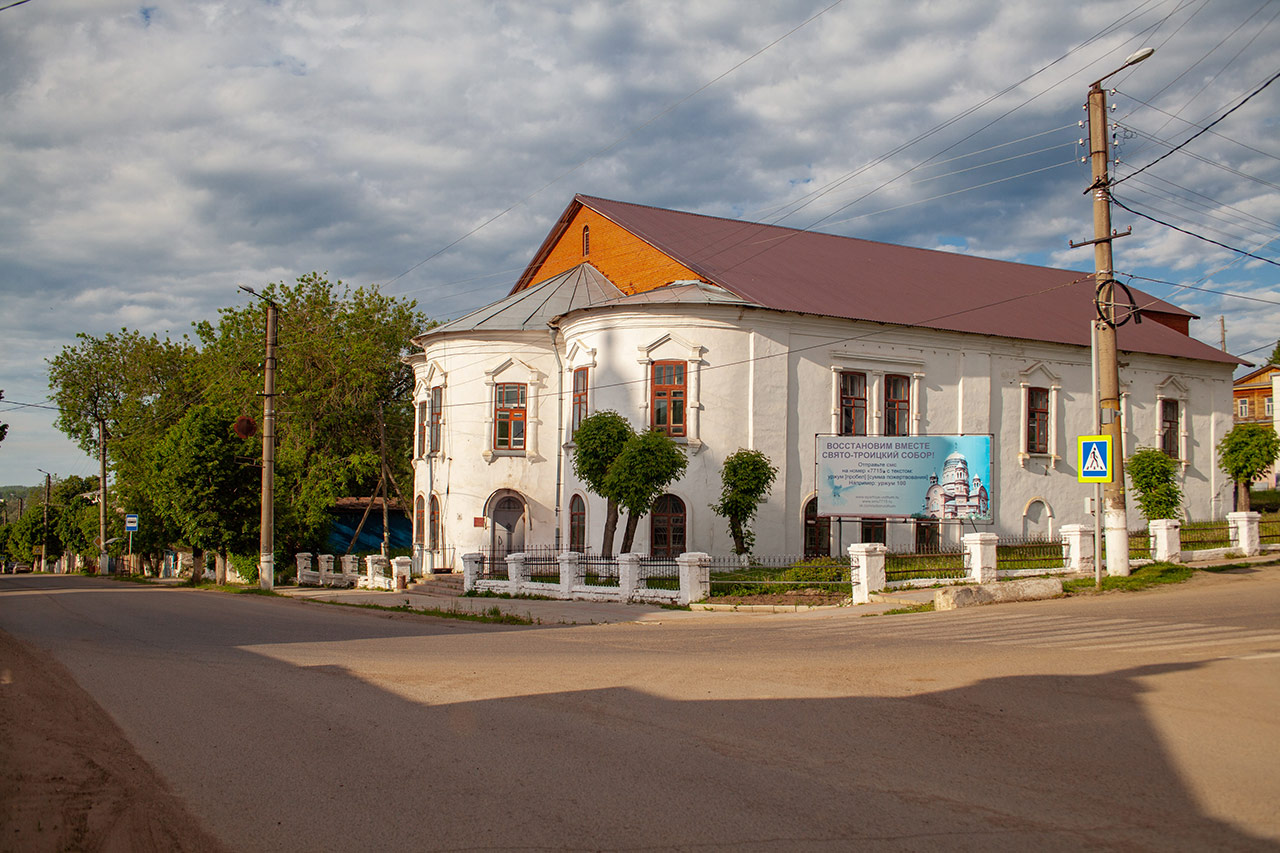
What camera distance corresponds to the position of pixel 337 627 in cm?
1828

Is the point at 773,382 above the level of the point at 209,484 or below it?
above

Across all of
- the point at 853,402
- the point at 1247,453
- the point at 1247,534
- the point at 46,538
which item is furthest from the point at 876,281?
the point at 46,538

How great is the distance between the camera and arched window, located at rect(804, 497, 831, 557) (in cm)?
2839

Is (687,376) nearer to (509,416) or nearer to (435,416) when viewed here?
(509,416)

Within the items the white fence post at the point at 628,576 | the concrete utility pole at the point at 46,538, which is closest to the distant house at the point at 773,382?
the white fence post at the point at 628,576

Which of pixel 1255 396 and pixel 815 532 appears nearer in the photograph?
pixel 815 532

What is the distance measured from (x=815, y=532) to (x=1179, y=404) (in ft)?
58.3

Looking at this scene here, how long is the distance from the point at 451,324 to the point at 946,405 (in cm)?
1699

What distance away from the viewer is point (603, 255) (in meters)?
35.0

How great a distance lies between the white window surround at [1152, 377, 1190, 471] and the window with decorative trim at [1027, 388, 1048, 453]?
5.83 metres

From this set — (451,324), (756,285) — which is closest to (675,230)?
(756,285)

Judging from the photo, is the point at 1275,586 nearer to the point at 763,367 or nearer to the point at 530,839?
the point at 763,367

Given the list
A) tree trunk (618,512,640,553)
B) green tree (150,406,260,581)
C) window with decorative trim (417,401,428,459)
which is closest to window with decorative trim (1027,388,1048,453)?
tree trunk (618,512,640,553)

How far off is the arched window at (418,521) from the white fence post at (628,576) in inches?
563
